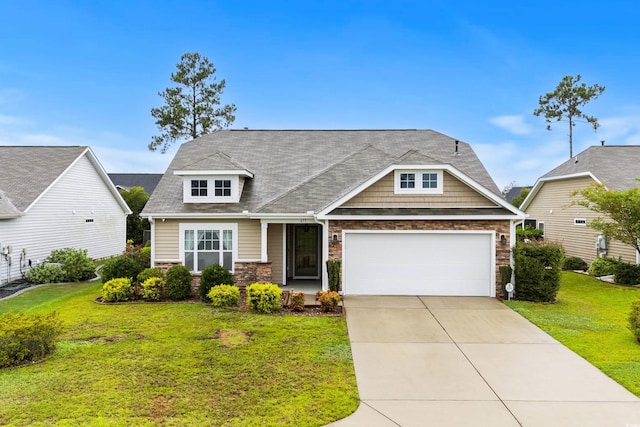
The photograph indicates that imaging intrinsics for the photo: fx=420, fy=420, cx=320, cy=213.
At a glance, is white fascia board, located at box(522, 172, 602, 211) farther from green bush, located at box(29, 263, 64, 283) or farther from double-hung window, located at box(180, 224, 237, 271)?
green bush, located at box(29, 263, 64, 283)

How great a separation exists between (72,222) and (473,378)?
66.6ft

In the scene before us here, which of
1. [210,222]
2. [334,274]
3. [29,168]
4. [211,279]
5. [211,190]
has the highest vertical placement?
[29,168]

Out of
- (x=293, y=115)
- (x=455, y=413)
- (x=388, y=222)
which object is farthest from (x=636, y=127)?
(x=455, y=413)

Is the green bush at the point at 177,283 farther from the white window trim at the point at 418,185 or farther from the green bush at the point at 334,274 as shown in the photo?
the white window trim at the point at 418,185

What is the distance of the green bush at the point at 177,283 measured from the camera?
1292cm

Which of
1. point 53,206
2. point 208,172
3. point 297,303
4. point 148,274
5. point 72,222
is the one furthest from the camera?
point 72,222

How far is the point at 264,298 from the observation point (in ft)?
36.9

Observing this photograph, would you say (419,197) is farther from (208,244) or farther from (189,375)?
(189,375)

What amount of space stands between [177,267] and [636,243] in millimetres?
16418

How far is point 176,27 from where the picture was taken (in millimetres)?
21781

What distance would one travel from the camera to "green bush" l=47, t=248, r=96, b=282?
17516 millimetres

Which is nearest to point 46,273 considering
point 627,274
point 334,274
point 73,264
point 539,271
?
point 73,264

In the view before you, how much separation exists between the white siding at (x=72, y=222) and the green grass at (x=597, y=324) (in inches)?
725

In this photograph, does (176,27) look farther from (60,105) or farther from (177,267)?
(177,267)
